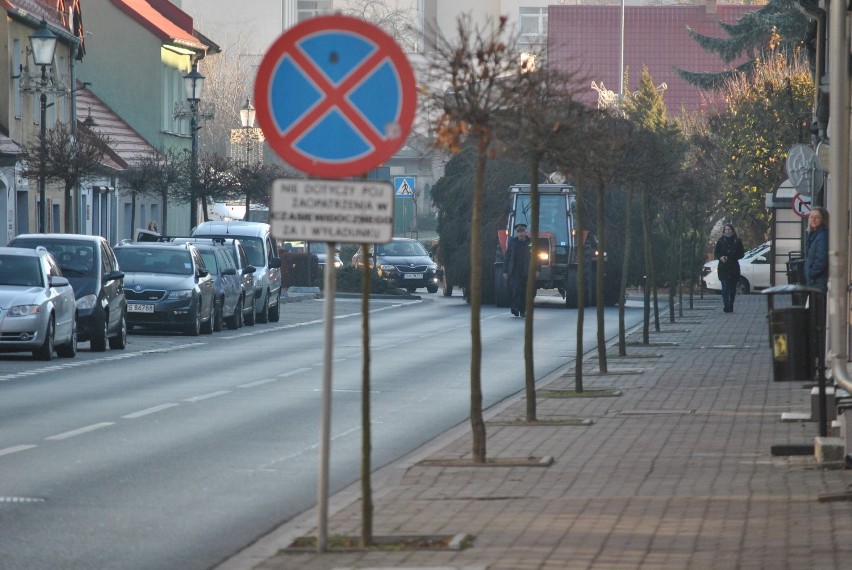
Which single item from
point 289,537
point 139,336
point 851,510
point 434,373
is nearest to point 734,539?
point 851,510

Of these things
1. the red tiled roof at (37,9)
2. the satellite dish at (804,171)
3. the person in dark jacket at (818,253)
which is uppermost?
the red tiled roof at (37,9)

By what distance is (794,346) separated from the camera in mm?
12125

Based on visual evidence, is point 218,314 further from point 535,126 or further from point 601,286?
point 535,126

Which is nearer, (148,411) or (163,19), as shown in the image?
(148,411)

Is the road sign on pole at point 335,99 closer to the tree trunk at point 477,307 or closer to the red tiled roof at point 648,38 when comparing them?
the tree trunk at point 477,307

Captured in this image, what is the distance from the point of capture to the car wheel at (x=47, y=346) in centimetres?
2361

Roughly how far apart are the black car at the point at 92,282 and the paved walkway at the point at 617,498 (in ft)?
34.5

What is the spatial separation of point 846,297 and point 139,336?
68.9 ft

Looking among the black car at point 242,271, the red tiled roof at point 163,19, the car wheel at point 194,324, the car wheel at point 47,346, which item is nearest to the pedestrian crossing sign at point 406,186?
the red tiled roof at point 163,19

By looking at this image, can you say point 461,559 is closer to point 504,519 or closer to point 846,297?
point 504,519

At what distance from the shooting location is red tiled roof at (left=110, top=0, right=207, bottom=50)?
211 ft

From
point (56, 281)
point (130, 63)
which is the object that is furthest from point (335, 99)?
point (130, 63)

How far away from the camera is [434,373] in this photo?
22234mm

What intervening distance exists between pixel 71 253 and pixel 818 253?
507 inches
